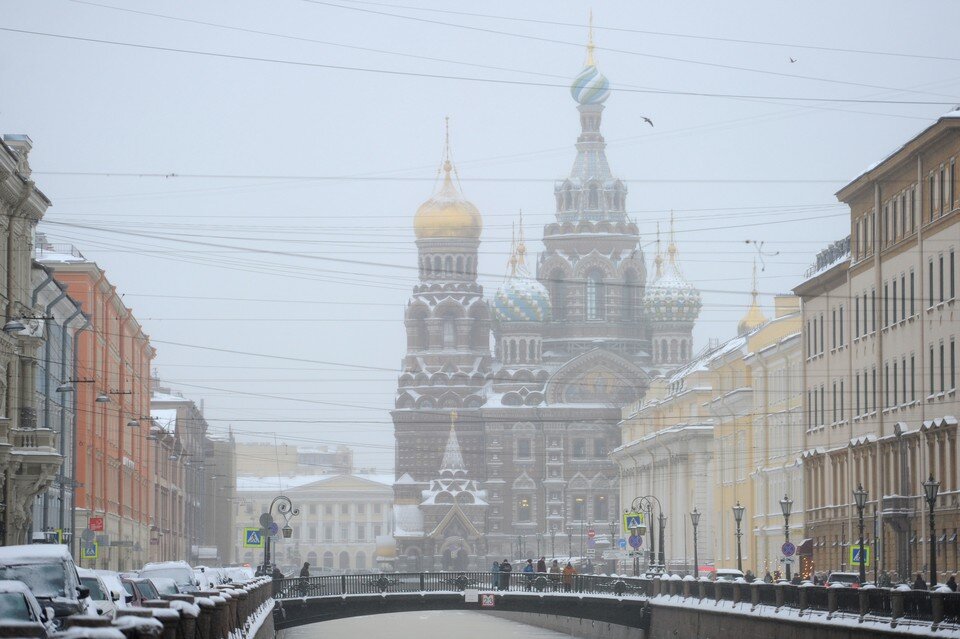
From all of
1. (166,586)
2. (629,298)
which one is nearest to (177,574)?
(166,586)

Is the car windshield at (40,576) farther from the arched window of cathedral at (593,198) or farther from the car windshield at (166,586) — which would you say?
the arched window of cathedral at (593,198)

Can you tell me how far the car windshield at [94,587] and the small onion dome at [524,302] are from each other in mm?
153712

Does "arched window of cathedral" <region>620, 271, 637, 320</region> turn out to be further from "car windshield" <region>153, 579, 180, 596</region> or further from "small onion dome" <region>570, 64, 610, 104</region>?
"car windshield" <region>153, 579, 180, 596</region>

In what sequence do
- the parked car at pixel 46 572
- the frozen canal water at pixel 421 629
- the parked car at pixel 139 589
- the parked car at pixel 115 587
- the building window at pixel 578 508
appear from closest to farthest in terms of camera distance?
the parked car at pixel 46 572 → the parked car at pixel 115 587 → the parked car at pixel 139 589 → the frozen canal water at pixel 421 629 → the building window at pixel 578 508

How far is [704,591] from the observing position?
4950 cm

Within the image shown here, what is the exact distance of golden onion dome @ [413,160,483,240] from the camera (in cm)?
18512

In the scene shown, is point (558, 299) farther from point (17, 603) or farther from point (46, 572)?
point (17, 603)

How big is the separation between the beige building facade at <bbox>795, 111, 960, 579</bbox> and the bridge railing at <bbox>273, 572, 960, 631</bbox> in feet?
22.1

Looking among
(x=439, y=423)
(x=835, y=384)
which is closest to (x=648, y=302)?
(x=439, y=423)

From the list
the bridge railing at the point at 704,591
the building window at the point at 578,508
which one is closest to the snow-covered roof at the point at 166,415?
the bridge railing at the point at 704,591

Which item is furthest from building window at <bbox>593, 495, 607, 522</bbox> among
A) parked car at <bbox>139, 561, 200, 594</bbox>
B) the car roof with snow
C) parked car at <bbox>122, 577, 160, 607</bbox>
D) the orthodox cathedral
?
the car roof with snow

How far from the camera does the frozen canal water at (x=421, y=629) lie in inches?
2936

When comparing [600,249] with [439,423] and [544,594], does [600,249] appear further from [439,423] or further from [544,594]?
[544,594]

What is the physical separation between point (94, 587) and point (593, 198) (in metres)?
157
